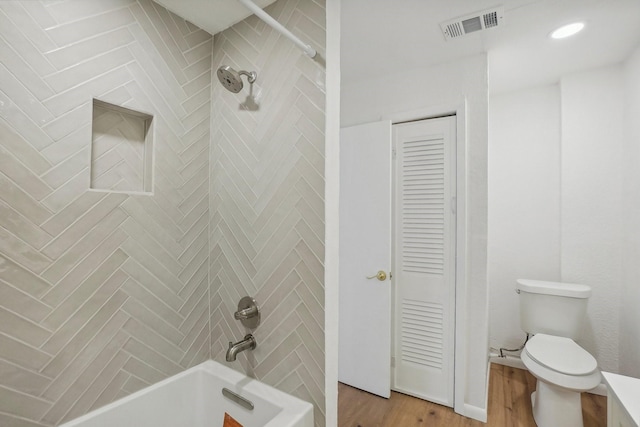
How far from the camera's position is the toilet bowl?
5.58 ft

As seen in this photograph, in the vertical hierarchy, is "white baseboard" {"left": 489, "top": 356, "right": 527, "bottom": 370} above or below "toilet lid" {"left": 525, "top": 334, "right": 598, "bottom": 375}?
below

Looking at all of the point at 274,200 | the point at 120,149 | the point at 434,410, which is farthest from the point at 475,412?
the point at 120,149

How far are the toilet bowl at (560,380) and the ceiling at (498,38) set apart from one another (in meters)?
2.04

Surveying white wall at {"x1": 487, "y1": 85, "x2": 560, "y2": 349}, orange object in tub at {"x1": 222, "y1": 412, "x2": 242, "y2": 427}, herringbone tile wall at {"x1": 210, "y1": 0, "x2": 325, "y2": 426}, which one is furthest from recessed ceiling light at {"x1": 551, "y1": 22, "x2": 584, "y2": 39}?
orange object in tub at {"x1": 222, "y1": 412, "x2": 242, "y2": 427}

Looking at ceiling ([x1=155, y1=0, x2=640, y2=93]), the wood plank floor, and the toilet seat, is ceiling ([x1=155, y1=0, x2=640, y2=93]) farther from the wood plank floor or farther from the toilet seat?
the wood plank floor

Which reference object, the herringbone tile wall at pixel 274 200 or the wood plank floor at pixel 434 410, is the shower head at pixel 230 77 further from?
the wood plank floor at pixel 434 410

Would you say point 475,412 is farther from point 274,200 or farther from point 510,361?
point 274,200

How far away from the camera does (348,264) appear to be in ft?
7.65

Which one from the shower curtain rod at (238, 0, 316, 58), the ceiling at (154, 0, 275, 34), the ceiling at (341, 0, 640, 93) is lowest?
the shower curtain rod at (238, 0, 316, 58)

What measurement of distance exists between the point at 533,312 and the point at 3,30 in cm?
333

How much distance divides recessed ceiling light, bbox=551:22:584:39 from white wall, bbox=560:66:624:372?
76cm

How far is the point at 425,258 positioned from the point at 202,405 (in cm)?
170

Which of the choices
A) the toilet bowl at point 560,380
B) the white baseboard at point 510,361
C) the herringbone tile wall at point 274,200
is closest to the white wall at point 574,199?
the white baseboard at point 510,361

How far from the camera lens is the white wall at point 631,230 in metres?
1.96
